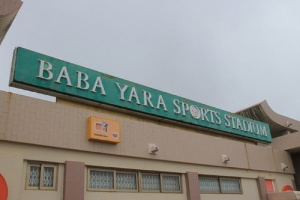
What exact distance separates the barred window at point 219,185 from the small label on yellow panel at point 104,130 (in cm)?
503

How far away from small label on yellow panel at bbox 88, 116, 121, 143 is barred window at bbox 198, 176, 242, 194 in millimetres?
5026

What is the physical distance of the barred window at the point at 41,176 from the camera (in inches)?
345

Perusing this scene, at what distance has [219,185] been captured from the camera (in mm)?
14477

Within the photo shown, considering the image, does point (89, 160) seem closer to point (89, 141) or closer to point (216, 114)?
point (89, 141)

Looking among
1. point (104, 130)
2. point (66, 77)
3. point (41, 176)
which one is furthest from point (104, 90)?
point (41, 176)

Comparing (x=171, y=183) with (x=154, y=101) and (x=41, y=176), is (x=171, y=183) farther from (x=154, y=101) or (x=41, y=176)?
(x=41, y=176)

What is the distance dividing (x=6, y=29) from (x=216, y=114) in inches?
433

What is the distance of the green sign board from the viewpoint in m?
10.0

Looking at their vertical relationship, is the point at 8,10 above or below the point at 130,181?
above

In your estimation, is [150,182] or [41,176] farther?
[150,182]

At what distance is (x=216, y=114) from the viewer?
16.5m

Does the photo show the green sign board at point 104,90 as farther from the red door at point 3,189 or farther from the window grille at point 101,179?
the red door at point 3,189

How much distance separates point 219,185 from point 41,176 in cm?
869

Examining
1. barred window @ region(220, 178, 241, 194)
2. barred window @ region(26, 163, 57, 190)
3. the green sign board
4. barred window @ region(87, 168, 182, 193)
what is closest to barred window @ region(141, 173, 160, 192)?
barred window @ region(87, 168, 182, 193)
